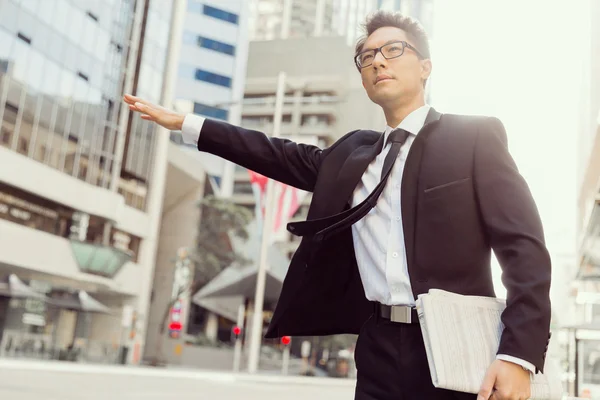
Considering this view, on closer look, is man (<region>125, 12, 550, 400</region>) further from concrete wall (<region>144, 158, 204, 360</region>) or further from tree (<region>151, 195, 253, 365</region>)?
concrete wall (<region>144, 158, 204, 360</region>)

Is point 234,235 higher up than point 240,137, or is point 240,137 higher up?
point 234,235

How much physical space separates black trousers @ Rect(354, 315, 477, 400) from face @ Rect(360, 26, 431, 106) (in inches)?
26.7

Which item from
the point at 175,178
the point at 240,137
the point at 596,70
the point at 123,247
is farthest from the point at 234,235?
the point at 240,137

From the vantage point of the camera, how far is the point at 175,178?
163 ft

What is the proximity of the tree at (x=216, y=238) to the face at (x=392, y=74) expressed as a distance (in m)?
37.2

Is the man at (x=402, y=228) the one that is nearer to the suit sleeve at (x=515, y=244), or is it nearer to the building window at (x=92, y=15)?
the suit sleeve at (x=515, y=244)

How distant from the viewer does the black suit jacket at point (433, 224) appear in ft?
6.28

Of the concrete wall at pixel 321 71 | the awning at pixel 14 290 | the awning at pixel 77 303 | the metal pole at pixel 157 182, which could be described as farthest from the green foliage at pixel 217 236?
the concrete wall at pixel 321 71

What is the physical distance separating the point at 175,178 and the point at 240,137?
4761 cm

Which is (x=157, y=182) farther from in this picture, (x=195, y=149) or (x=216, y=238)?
(x=195, y=149)

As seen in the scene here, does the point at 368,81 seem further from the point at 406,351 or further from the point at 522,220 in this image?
the point at 406,351

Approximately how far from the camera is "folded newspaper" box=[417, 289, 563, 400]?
183 cm

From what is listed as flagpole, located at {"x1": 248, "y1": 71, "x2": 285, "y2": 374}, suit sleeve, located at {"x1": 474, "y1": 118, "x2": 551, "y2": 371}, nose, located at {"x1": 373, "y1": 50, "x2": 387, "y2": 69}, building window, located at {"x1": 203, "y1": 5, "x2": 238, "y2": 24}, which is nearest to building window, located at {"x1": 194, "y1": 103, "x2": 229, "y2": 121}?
building window, located at {"x1": 203, "y1": 5, "x2": 238, "y2": 24}

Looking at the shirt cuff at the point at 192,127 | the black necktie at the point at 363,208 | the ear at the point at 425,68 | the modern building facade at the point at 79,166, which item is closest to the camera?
the black necktie at the point at 363,208
